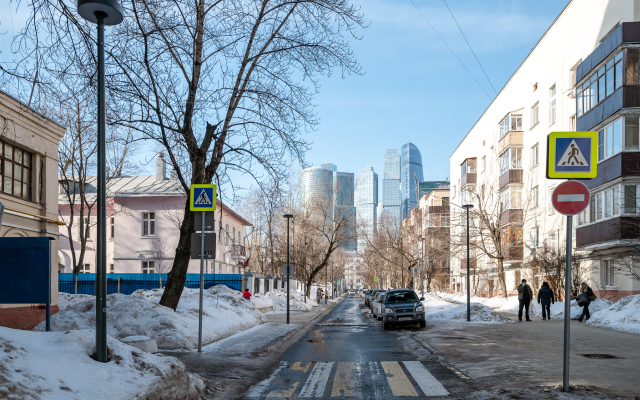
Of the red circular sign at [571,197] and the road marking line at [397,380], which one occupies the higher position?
the red circular sign at [571,197]

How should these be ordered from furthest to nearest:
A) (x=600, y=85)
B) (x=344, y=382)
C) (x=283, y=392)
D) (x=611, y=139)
A: (x=600, y=85), (x=611, y=139), (x=344, y=382), (x=283, y=392)

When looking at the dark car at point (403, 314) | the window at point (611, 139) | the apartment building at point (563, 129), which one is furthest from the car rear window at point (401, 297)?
the window at point (611, 139)

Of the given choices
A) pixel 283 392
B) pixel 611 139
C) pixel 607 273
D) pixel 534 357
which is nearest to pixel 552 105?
pixel 611 139

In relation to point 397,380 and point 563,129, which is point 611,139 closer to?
point 563,129

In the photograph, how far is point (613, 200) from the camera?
1009 inches

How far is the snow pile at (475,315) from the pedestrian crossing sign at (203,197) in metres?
14.8

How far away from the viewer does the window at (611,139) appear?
987 inches

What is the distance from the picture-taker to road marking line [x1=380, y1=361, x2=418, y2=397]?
7.78 m

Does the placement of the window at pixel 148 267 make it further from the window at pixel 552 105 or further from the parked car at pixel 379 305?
the window at pixel 552 105

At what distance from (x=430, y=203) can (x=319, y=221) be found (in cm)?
4025

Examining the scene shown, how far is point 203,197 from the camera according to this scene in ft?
38.8

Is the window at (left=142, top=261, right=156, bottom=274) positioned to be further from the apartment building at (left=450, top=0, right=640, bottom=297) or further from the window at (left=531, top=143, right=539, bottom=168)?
the window at (left=531, top=143, right=539, bottom=168)

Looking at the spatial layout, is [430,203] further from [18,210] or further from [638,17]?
[18,210]

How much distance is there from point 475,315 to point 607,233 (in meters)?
8.07
